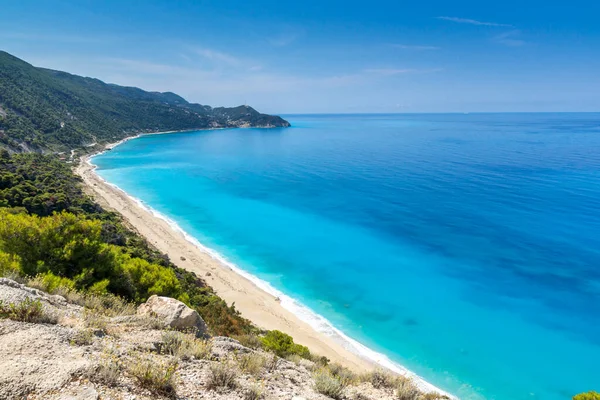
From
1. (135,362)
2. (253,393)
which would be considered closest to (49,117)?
(135,362)

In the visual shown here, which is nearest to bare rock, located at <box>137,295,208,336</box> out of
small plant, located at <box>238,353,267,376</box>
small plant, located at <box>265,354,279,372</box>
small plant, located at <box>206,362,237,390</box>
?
small plant, located at <box>238,353,267,376</box>

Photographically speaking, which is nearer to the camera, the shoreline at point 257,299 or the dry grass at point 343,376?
the dry grass at point 343,376

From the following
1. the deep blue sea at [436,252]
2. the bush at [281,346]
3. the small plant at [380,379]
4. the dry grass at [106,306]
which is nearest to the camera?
the small plant at [380,379]

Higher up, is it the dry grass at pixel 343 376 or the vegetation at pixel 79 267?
the vegetation at pixel 79 267

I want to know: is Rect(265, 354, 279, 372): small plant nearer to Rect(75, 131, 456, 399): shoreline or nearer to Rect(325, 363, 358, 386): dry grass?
Rect(325, 363, 358, 386): dry grass

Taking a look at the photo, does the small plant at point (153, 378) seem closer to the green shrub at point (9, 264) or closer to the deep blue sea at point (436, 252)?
the green shrub at point (9, 264)

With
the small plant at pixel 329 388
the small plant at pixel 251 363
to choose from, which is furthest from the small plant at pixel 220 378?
the small plant at pixel 329 388
